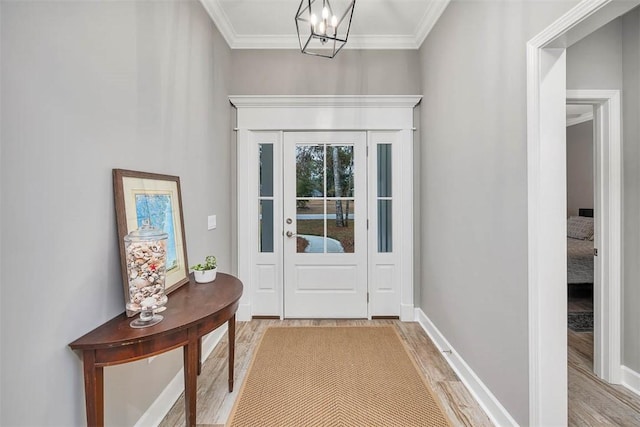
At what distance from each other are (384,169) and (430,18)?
137 centimetres

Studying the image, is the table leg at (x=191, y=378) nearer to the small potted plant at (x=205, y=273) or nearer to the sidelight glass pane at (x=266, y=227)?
the small potted plant at (x=205, y=273)

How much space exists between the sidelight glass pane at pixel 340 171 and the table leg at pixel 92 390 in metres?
2.35

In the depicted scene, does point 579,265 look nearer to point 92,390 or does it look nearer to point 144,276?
point 144,276

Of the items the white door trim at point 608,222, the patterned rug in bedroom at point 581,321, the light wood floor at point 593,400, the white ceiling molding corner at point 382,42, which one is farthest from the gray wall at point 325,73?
the patterned rug in bedroom at point 581,321

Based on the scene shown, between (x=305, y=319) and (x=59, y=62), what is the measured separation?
9.02 feet

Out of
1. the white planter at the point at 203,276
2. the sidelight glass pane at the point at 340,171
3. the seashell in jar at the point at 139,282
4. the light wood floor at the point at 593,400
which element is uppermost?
the sidelight glass pane at the point at 340,171

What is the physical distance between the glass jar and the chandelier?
1400 mm

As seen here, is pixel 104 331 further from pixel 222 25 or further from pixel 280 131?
pixel 222 25

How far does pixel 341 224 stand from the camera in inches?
121

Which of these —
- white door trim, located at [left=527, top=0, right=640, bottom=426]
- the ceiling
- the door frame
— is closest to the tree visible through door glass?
the door frame

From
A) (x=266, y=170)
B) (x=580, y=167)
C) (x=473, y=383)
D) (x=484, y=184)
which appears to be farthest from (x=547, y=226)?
(x=580, y=167)

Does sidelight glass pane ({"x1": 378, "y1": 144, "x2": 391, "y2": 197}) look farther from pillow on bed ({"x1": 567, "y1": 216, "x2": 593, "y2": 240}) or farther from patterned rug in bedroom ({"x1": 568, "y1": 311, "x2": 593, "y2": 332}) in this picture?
pillow on bed ({"x1": 567, "y1": 216, "x2": 593, "y2": 240})

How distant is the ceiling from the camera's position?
242cm

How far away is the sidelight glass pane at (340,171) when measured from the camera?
10.0 feet
